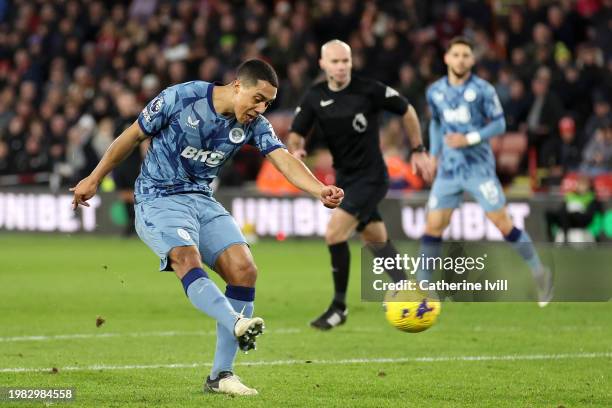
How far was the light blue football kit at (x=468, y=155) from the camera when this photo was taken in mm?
12188

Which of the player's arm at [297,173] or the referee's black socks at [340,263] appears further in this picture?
the referee's black socks at [340,263]

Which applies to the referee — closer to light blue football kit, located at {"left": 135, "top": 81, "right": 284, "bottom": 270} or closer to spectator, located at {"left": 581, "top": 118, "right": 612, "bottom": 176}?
light blue football kit, located at {"left": 135, "top": 81, "right": 284, "bottom": 270}

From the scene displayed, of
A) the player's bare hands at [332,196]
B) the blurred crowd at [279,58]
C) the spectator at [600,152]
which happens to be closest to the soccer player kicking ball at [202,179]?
the player's bare hands at [332,196]

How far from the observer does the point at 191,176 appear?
794cm

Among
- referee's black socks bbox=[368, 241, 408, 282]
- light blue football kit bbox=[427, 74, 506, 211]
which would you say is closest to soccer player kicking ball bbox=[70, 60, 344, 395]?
referee's black socks bbox=[368, 241, 408, 282]

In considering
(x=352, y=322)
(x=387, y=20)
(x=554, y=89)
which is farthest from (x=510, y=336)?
(x=387, y=20)

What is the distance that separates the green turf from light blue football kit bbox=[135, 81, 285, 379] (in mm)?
723

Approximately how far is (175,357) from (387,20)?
15.4 m

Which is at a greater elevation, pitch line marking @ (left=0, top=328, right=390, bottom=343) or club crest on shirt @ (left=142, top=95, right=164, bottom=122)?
club crest on shirt @ (left=142, top=95, right=164, bottom=122)

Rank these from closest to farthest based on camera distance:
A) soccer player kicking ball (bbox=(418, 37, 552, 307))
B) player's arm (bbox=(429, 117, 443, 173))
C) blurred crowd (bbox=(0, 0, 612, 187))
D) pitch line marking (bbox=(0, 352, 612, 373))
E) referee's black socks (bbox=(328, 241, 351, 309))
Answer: pitch line marking (bbox=(0, 352, 612, 373)), referee's black socks (bbox=(328, 241, 351, 309)), soccer player kicking ball (bbox=(418, 37, 552, 307)), player's arm (bbox=(429, 117, 443, 173)), blurred crowd (bbox=(0, 0, 612, 187))

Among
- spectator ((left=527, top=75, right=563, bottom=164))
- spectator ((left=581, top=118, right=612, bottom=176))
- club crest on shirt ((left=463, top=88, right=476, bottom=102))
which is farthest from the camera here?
spectator ((left=527, top=75, right=563, bottom=164))

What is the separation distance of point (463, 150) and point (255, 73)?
5.14 metres

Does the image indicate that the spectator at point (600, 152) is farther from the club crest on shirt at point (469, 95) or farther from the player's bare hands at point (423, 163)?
the player's bare hands at point (423, 163)

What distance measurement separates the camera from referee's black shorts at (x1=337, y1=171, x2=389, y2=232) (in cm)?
1120
